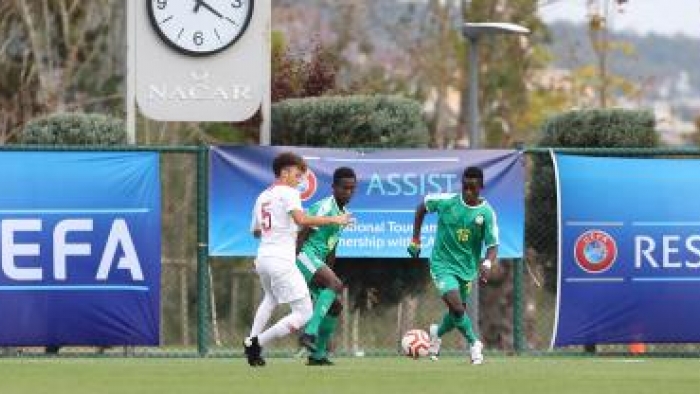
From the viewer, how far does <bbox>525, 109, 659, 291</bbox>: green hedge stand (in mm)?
25734

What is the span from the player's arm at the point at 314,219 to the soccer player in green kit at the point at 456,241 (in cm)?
161

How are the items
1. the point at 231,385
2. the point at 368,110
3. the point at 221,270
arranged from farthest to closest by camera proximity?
the point at 221,270, the point at 368,110, the point at 231,385

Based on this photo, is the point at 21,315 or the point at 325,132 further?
the point at 325,132

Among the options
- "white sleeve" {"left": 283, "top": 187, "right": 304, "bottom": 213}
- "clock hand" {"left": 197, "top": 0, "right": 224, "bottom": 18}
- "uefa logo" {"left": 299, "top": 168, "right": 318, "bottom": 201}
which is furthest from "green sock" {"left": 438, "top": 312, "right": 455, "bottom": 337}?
"clock hand" {"left": 197, "top": 0, "right": 224, "bottom": 18}

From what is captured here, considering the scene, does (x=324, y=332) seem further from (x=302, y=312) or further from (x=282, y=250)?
(x=282, y=250)

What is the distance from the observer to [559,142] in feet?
87.2

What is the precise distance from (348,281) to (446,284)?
3.45 m

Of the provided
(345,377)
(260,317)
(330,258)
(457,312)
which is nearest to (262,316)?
(260,317)

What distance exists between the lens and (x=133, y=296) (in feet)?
79.6

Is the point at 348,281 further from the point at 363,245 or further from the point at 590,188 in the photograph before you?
the point at 590,188

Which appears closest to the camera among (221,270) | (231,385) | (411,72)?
(231,385)

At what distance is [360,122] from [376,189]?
1112mm

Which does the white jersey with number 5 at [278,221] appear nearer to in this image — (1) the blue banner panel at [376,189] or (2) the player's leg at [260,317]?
(2) the player's leg at [260,317]

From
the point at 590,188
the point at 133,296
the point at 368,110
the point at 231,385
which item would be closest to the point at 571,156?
the point at 590,188
